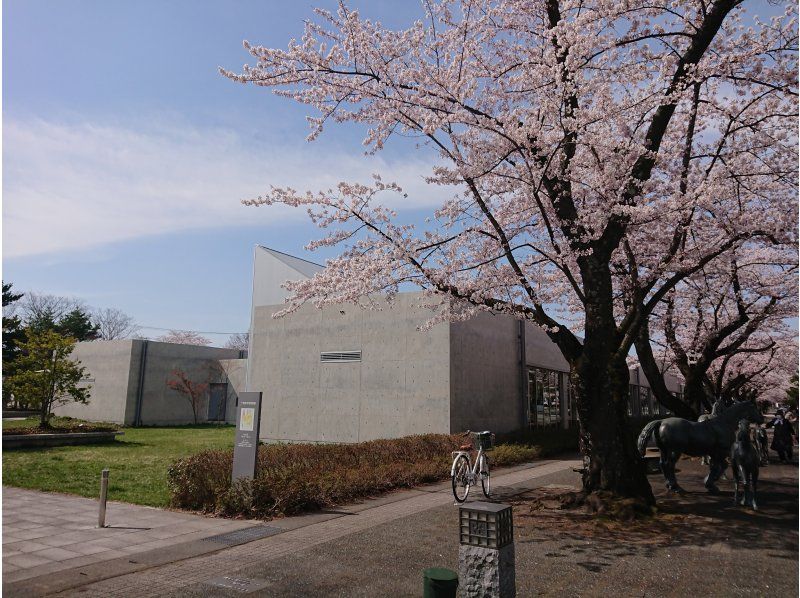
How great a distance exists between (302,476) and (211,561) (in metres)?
4.00

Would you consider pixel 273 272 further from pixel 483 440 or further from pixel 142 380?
pixel 483 440

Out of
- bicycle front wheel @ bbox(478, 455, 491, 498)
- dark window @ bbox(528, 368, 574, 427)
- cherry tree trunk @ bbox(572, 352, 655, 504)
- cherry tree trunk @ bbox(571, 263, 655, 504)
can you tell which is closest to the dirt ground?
cherry tree trunk @ bbox(572, 352, 655, 504)

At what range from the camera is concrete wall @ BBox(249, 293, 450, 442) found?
766 inches

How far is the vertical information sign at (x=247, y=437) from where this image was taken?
32.5ft

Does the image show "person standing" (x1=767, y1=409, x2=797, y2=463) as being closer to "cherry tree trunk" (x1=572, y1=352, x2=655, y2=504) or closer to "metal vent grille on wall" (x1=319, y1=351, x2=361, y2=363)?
"cherry tree trunk" (x1=572, y1=352, x2=655, y2=504)

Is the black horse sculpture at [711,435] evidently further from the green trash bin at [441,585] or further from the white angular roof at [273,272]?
the white angular roof at [273,272]

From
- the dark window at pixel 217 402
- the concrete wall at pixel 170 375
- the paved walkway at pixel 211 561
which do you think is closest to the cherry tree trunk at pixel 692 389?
the paved walkway at pixel 211 561

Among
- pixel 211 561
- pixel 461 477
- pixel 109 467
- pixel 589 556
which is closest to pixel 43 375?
pixel 109 467

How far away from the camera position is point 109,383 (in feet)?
115

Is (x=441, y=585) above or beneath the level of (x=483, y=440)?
beneath

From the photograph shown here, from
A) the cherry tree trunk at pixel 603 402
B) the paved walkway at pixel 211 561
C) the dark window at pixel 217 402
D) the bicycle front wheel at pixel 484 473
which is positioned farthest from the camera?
the dark window at pixel 217 402

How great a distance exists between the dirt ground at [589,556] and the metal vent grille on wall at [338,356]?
1170 cm

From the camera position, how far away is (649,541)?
7.71 m

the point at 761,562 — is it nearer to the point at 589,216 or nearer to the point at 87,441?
the point at 589,216
